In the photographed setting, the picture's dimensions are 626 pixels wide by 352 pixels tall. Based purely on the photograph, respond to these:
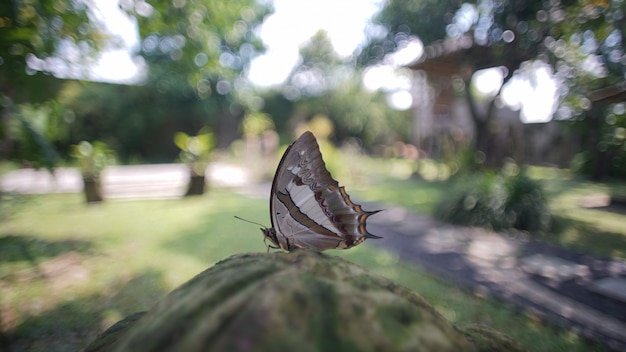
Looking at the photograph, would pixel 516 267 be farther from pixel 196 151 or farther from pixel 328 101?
pixel 328 101

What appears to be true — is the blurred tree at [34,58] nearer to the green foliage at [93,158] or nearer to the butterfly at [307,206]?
the butterfly at [307,206]

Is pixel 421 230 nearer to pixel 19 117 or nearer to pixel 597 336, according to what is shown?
pixel 597 336

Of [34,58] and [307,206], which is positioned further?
[34,58]

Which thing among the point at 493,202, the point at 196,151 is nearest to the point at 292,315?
the point at 493,202

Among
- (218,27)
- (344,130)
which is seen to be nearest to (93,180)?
(218,27)

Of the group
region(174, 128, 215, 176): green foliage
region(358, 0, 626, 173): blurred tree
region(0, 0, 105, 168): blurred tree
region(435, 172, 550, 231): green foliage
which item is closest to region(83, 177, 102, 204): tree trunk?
region(174, 128, 215, 176): green foliage

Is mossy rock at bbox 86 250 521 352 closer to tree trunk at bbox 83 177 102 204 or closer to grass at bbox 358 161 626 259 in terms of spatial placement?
grass at bbox 358 161 626 259
